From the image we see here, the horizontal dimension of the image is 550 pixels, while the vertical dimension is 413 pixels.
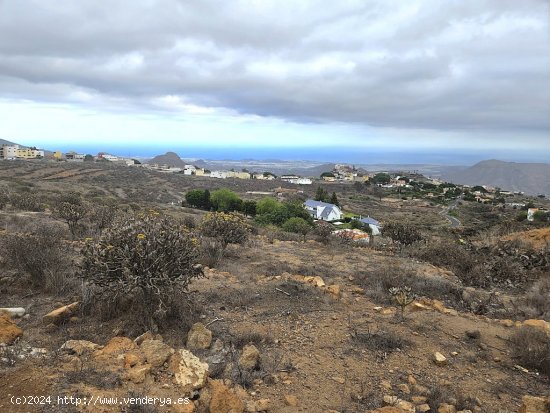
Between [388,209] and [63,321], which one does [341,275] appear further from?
[388,209]

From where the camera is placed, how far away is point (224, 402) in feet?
9.98

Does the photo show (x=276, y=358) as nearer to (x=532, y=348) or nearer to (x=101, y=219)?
(x=532, y=348)

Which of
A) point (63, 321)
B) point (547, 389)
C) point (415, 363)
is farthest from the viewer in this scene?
point (63, 321)

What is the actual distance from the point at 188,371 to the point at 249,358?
0.65m

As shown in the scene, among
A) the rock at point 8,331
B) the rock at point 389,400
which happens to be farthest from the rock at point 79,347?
the rock at point 389,400

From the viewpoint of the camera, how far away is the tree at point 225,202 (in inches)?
1535

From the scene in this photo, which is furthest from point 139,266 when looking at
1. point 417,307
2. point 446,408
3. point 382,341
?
point 417,307

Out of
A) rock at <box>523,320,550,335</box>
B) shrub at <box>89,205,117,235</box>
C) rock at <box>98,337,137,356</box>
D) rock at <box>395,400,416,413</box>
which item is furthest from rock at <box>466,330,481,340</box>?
shrub at <box>89,205,117,235</box>

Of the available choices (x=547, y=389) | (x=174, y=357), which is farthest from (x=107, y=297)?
(x=547, y=389)

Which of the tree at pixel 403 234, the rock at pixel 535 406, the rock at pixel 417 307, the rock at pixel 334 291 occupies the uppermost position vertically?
the rock at pixel 535 406

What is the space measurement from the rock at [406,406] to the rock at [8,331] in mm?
3659

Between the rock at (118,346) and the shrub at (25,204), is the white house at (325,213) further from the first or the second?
the rock at (118,346)

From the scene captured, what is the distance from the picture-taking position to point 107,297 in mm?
4793

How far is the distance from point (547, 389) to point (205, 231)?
7.89 metres
